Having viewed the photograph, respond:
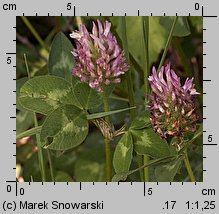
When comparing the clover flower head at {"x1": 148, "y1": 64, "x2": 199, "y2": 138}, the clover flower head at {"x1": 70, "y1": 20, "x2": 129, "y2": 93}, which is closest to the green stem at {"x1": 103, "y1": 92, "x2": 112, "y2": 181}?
the clover flower head at {"x1": 70, "y1": 20, "x2": 129, "y2": 93}

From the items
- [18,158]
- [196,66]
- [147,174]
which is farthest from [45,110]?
[196,66]

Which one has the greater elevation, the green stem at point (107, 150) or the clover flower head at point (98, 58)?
the clover flower head at point (98, 58)

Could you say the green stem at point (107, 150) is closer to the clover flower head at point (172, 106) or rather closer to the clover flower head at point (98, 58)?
the clover flower head at point (98, 58)

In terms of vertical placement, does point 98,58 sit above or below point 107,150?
above

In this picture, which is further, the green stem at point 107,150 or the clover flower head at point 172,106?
the green stem at point 107,150

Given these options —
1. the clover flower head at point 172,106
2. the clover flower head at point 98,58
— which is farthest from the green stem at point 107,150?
the clover flower head at point 172,106
